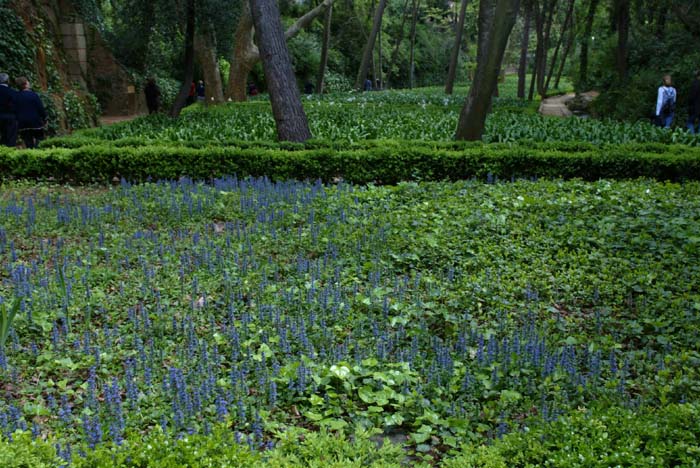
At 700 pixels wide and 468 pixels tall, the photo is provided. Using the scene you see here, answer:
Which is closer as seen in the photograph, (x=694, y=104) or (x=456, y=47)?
(x=694, y=104)

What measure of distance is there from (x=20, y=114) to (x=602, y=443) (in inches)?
504

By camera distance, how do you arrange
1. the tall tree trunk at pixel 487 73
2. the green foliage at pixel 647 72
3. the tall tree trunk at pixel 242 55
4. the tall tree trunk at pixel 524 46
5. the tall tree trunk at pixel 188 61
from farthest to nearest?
the tall tree trunk at pixel 524 46
the tall tree trunk at pixel 242 55
the green foliage at pixel 647 72
the tall tree trunk at pixel 188 61
the tall tree trunk at pixel 487 73

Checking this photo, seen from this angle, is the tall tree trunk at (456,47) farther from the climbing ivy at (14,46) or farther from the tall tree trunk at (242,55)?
the climbing ivy at (14,46)

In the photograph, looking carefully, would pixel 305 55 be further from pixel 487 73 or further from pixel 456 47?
pixel 487 73

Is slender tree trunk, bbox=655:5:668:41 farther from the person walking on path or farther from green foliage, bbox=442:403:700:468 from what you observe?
green foliage, bbox=442:403:700:468

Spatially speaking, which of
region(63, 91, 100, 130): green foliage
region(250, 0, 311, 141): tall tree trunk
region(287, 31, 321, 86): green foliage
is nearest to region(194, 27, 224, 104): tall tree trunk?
region(63, 91, 100, 130): green foliage

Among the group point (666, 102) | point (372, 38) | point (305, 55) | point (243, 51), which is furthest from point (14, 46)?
point (305, 55)

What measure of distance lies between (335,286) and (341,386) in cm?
164

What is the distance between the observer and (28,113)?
41.8ft

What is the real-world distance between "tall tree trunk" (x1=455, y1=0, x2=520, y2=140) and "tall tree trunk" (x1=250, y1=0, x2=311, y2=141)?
312 centimetres

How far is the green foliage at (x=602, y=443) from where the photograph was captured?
2.95 meters

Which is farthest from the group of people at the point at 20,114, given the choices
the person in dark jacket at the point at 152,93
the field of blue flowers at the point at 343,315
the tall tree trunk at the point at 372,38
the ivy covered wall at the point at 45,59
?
the tall tree trunk at the point at 372,38

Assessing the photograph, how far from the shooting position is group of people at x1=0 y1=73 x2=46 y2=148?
12344 millimetres

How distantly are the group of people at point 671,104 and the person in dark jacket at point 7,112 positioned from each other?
46.7 ft
